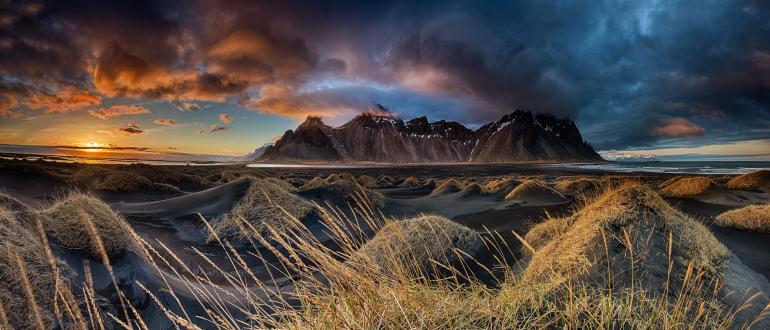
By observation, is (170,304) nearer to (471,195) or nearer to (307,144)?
(471,195)

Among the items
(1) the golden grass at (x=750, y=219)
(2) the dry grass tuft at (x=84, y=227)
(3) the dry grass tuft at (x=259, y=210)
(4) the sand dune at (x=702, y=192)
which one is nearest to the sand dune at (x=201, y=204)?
(3) the dry grass tuft at (x=259, y=210)

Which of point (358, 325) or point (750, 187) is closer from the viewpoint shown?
point (358, 325)

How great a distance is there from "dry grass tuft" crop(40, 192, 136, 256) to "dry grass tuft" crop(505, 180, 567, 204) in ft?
60.4

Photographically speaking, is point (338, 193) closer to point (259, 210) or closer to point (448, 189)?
point (259, 210)

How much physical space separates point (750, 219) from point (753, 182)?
55.2ft

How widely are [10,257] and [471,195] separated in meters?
20.9

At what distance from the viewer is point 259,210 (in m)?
12.1

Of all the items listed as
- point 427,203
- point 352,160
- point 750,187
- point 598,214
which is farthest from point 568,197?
point 352,160

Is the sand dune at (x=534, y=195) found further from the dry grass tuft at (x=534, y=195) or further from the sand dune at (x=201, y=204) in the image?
the sand dune at (x=201, y=204)

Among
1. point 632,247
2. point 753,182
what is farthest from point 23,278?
point 753,182

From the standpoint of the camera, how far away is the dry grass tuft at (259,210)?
1144cm

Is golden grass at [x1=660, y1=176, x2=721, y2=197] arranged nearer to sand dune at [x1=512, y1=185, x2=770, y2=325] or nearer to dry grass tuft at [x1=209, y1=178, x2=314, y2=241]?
sand dune at [x1=512, y1=185, x2=770, y2=325]

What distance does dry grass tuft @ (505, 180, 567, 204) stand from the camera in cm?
1965

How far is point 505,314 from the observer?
2428mm
